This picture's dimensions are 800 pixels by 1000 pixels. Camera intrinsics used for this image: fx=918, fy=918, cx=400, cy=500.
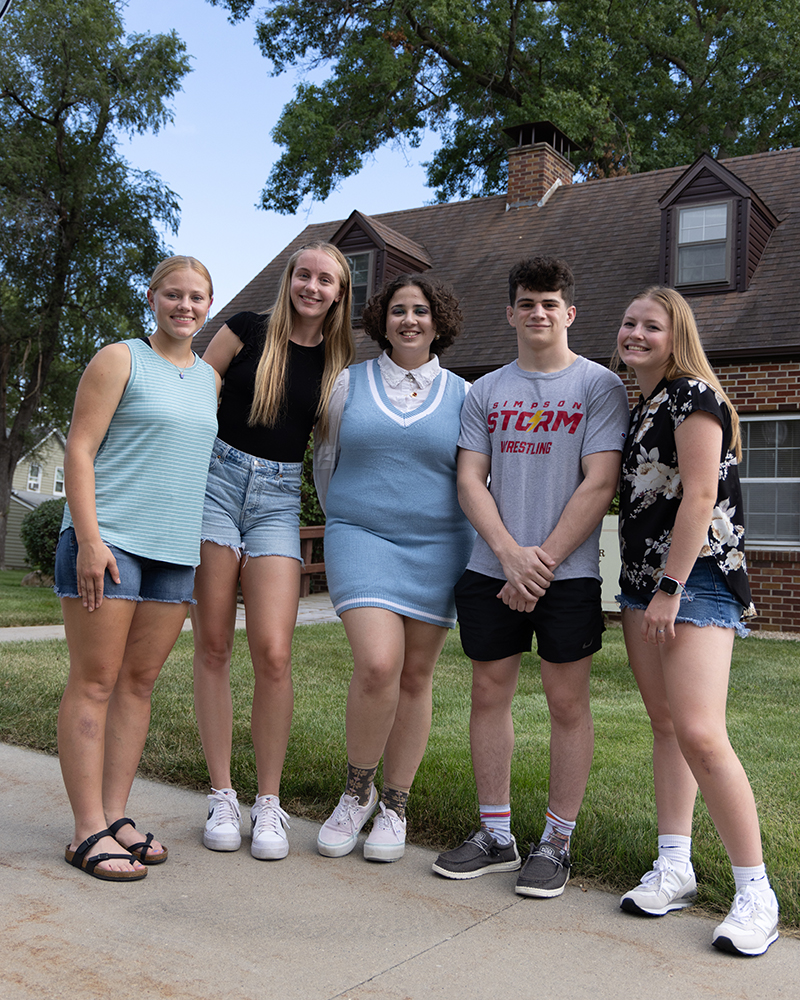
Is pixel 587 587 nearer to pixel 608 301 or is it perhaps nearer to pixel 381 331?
pixel 381 331

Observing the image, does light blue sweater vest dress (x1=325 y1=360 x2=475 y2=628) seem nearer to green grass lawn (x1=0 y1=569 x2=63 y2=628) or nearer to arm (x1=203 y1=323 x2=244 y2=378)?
arm (x1=203 y1=323 x2=244 y2=378)

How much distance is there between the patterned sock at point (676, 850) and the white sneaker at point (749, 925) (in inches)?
9.1

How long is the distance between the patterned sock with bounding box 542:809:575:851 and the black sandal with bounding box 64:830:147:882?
1300 millimetres

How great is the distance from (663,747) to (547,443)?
105 centimetres

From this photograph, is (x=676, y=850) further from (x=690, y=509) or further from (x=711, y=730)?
(x=690, y=509)

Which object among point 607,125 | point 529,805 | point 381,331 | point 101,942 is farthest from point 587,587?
point 607,125

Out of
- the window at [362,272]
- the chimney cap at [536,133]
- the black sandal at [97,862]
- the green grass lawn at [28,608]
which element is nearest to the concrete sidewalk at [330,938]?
the black sandal at [97,862]

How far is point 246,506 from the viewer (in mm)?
3340

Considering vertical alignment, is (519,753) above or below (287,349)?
below

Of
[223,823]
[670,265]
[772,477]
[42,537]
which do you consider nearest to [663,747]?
Result: [223,823]

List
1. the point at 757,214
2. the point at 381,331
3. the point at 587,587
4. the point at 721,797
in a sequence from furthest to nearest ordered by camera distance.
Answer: the point at 757,214 < the point at 381,331 < the point at 587,587 < the point at 721,797

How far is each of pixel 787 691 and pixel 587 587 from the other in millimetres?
4141

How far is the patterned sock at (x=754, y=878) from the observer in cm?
259

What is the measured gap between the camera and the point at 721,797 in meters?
2.63
